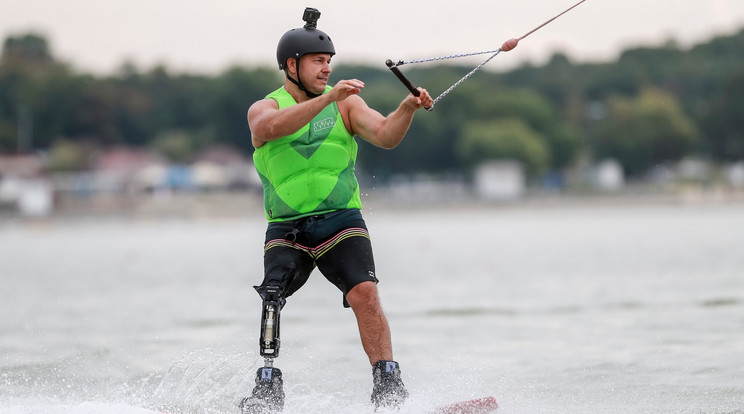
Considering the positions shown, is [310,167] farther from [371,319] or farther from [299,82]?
[371,319]

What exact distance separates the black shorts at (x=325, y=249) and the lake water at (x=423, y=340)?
0.77m

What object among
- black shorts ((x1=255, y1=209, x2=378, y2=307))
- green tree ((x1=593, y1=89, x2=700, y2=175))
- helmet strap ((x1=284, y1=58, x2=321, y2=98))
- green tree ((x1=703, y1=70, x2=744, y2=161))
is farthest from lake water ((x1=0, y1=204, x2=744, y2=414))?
green tree ((x1=703, y1=70, x2=744, y2=161))

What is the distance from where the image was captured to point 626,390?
747 centimetres

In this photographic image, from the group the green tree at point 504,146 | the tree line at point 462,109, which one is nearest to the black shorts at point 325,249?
the tree line at point 462,109

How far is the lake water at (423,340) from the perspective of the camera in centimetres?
739

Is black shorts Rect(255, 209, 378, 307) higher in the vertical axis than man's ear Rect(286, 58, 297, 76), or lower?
lower

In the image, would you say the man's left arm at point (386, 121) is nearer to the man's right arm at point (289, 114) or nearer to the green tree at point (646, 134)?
the man's right arm at point (289, 114)

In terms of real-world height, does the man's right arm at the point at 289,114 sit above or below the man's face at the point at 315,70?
below

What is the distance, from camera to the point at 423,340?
35.8ft

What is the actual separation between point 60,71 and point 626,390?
5338 inches

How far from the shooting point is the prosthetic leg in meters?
6.54

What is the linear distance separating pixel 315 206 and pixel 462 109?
379 ft

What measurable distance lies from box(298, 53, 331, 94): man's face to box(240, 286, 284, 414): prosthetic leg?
1.13 meters

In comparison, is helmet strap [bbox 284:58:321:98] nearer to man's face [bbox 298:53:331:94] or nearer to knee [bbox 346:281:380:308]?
man's face [bbox 298:53:331:94]
